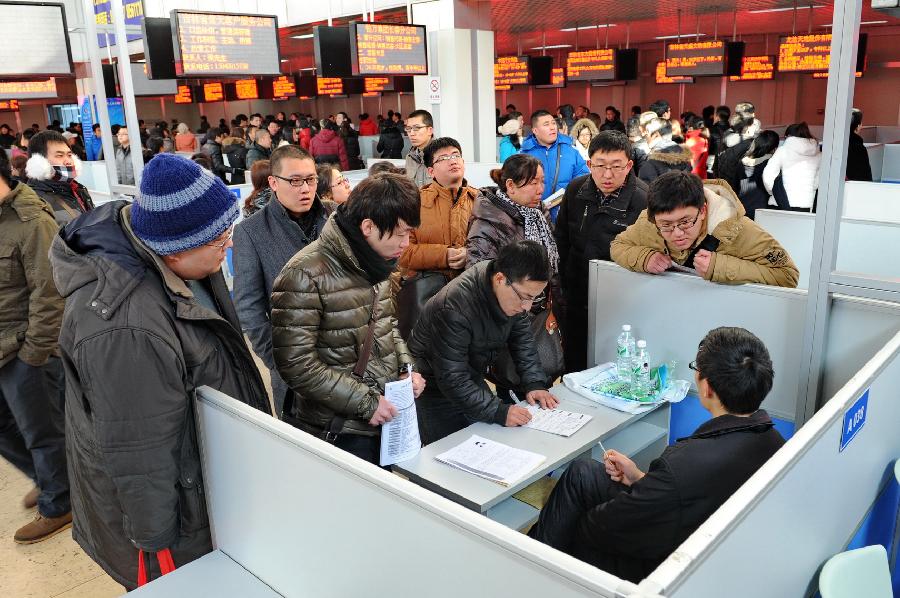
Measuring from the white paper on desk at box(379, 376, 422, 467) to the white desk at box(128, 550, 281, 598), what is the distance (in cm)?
57

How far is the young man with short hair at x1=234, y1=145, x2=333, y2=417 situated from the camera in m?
2.89

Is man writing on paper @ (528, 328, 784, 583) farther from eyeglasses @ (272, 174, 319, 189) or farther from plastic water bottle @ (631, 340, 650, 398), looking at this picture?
eyeglasses @ (272, 174, 319, 189)

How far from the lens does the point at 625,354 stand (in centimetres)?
287

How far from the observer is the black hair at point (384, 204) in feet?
6.82

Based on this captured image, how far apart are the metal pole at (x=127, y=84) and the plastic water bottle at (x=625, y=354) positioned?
91.7 inches

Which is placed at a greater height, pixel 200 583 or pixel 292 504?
pixel 292 504

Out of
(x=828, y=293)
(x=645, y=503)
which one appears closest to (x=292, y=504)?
(x=645, y=503)

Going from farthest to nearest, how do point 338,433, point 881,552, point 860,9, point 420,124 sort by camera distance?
point 420,124 → point 338,433 → point 860,9 → point 881,552

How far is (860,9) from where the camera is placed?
203 centimetres

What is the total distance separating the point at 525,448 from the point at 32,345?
199cm

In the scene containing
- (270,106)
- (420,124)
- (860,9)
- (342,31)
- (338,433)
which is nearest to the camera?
(860,9)

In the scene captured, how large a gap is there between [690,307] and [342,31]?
18.3 ft

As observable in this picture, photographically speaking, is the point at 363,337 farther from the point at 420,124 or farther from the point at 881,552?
the point at 420,124

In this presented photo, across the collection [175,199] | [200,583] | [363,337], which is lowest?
[200,583]
